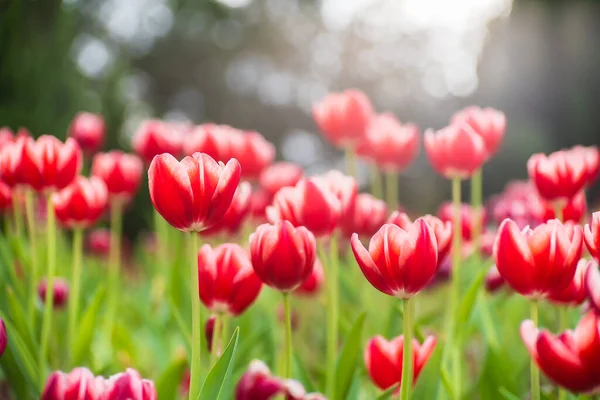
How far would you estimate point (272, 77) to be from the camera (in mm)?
17219

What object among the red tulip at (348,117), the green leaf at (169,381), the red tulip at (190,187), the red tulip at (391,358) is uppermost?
the red tulip at (348,117)

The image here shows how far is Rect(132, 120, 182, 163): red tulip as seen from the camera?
6.31 ft

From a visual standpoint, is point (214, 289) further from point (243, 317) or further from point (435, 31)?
point (435, 31)

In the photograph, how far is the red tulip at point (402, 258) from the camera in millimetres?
849

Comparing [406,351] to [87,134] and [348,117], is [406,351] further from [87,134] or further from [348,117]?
[87,134]

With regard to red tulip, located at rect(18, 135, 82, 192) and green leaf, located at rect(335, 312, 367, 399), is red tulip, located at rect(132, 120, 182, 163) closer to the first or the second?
red tulip, located at rect(18, 135, 82, 192)

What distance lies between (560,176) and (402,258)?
23.4 inches

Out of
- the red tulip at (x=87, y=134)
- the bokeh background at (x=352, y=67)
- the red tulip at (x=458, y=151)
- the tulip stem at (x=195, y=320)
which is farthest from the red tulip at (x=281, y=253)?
the bokeh background at (x=352, y=67)

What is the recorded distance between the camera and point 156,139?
1.93 m

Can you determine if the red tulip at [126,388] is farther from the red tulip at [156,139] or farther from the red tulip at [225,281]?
the red tulip at [156,139]

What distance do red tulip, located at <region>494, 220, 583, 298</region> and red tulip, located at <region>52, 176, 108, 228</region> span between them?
40.8 inches

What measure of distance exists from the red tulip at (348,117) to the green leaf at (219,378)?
47.8 inches

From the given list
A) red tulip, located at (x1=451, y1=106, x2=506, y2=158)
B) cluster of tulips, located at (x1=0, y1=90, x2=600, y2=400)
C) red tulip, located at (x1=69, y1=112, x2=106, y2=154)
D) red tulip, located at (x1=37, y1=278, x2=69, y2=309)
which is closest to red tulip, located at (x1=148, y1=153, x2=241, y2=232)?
cluster of tulips, located at (x1=0, y1=90, x2=600, y2=400)

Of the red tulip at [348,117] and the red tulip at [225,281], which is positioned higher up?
the red tulip at [348,117]
